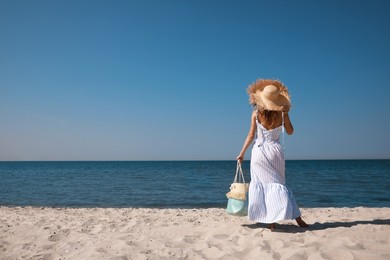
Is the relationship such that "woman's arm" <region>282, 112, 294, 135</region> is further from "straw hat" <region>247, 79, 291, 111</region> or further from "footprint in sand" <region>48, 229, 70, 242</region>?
"footprint in sand" <region>48, 229, 70, 242</region>

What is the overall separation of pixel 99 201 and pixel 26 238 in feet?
29.8

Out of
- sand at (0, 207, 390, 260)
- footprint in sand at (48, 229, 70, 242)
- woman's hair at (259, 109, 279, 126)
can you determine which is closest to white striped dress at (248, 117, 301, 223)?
woman's hair at (259, 109, 279, 126)

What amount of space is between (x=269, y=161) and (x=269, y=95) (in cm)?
103

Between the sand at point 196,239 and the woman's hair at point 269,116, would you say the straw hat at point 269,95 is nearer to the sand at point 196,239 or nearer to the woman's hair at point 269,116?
the woman's hair at point 269,116

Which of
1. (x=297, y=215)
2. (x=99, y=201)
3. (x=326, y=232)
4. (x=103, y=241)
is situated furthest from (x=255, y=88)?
(x=99, y=201)

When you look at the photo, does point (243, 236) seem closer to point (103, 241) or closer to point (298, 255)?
point (298, 255)

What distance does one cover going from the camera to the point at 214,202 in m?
12.5

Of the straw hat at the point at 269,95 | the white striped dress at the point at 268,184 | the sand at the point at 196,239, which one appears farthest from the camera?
the straw hat at the point at 269,95

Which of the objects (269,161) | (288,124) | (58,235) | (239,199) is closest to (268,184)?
(269,161)

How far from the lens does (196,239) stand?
429 cm

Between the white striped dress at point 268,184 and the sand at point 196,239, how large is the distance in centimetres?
30

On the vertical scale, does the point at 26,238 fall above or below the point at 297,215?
below

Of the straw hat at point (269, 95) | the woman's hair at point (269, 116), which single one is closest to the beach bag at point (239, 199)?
the woman's hair at point (269, 116)

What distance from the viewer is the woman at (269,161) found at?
14.5ft
